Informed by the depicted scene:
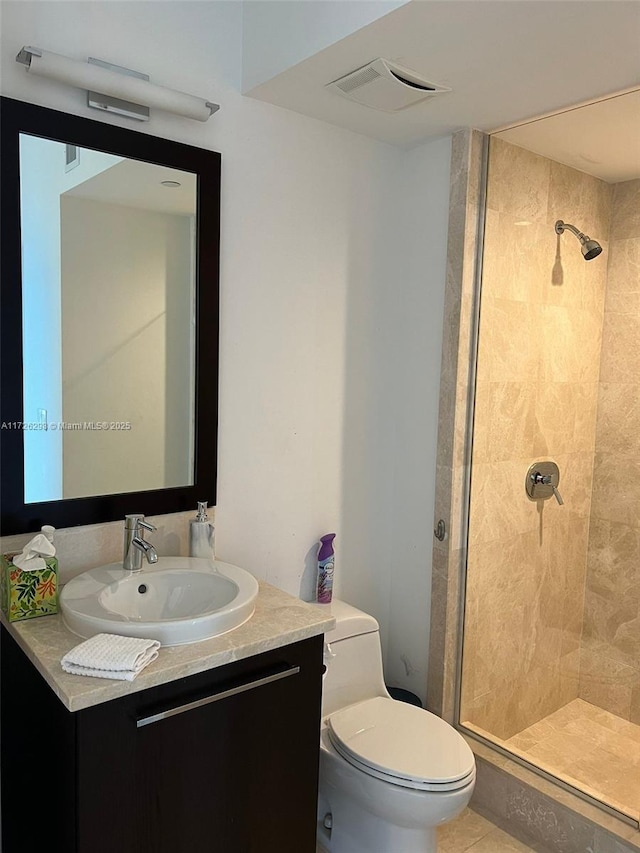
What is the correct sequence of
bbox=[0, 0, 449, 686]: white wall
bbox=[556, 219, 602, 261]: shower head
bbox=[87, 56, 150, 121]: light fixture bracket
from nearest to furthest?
bbox=[87, 56, 150, 121]: light fixture bracket < bbox=[0, 0, 449, 686]: white wall < bbox=[556, 219, 602, 261]: shower head

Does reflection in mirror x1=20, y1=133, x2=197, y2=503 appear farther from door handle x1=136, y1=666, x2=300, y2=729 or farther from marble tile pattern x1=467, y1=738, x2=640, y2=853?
marble tile pattern x1=467, y1=738, x2=640, y2=853

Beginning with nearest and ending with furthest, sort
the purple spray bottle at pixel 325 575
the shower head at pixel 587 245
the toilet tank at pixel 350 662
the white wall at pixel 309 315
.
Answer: the white wall at pixel 309 315, the toilet tank at pixel 350 662, the purple spray bottle at pixel 325 575, the shower head at pixel 587 245

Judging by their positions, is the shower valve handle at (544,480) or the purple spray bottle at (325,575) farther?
the shower valve handle at (544,480)

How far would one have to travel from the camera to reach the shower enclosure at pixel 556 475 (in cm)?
230

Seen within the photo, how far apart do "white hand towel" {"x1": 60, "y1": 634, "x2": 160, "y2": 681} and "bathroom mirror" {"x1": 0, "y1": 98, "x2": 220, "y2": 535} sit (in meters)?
0.44

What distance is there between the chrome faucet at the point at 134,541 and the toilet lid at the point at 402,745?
0.71 meters

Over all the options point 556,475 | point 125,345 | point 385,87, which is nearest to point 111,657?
point 125,345

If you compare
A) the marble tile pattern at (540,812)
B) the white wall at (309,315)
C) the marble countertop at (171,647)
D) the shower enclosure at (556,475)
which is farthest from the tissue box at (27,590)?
the marble tile pattern at (540,812)

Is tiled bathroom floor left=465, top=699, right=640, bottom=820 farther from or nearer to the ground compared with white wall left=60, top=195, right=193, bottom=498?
nearer to the ground

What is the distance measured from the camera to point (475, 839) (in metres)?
2.08

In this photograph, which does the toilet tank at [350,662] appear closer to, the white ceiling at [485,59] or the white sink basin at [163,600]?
the white sink basin at [163,600]

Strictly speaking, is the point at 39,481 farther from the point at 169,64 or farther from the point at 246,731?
the point at 169,64

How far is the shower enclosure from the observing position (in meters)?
2.30

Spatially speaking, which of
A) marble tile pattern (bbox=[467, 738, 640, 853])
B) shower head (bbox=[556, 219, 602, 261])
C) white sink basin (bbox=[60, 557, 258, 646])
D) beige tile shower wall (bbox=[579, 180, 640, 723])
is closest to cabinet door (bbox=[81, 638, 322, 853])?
white sink basin (bbox=[60, 557, 258, 646])
